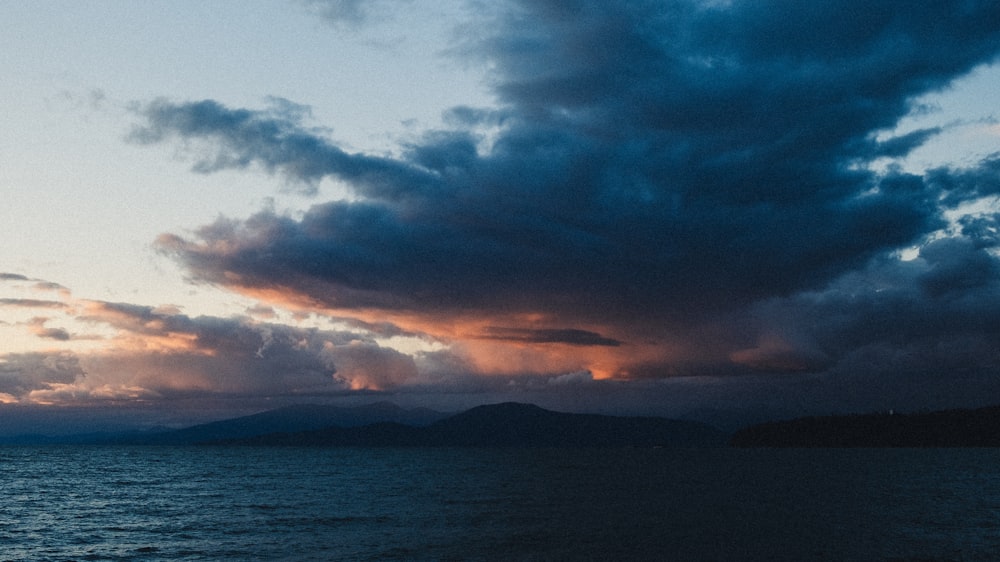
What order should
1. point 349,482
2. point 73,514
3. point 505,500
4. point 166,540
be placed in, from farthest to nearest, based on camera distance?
point 349,482
point 505,500
point 73,514
point 166,540

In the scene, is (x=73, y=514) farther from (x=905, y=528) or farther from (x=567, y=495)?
(x=905, y=528)

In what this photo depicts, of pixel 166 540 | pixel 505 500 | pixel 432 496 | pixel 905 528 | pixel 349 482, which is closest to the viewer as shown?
pixel 166 540

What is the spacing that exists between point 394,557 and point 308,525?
912 inches

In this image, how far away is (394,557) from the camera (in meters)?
54.2

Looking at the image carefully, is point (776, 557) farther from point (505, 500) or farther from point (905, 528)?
point (505, 500)

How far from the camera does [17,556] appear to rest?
57.3 meters

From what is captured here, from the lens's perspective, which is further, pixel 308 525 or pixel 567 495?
pixel 567 495

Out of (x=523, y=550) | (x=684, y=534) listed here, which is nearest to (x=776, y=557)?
(x=684, y=534)

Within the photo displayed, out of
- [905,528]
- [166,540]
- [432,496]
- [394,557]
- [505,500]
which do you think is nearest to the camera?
[394,557]

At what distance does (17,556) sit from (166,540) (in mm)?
11575

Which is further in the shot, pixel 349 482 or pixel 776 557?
pixel 349 482

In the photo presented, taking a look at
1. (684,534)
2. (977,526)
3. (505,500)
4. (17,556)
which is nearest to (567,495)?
(505,500)

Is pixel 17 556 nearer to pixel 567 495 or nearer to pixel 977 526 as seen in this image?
pixel 567 495

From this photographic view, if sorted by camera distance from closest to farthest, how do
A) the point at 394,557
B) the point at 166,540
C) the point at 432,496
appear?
the point at 394,557 → the point at 166,540 → the point at 432,496
